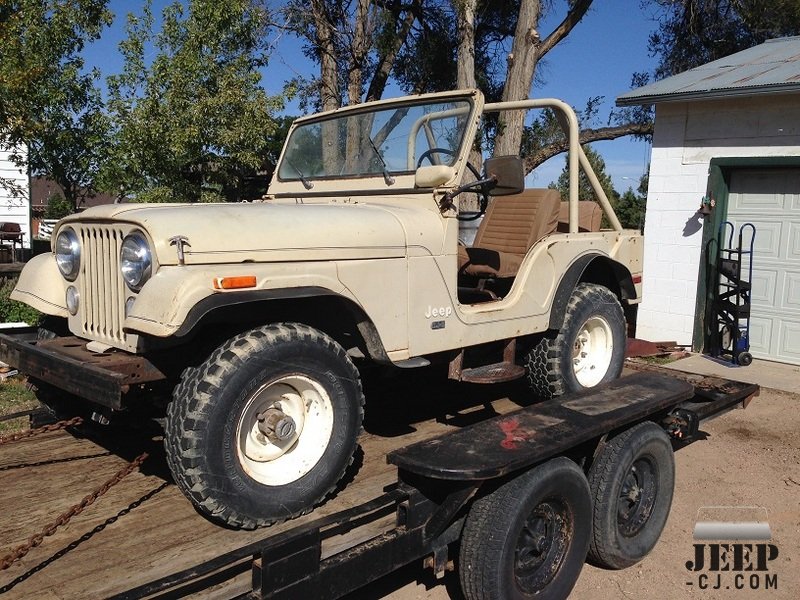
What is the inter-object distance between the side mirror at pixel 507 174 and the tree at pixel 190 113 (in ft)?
20.9

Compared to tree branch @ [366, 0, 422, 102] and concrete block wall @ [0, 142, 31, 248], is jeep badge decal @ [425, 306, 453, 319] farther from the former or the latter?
tree branch @ [366, 0, 422, 102]

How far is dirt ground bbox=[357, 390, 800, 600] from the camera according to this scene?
336 centimetres

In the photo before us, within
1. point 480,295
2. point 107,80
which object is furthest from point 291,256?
point 107,80

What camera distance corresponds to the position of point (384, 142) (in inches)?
174

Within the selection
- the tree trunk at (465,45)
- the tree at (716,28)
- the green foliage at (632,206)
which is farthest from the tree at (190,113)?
the green foliage at (632,206)

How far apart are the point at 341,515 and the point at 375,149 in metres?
2.51

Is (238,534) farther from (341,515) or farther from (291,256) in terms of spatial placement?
(291,256)

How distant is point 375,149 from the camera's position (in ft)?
14.4

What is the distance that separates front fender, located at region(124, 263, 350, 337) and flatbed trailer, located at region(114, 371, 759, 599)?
33.3 inches

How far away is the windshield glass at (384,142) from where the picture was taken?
4258 millimetres

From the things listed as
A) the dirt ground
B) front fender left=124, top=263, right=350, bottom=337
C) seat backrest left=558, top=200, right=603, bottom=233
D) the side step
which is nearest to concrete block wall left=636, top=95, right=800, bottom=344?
the dirt ground

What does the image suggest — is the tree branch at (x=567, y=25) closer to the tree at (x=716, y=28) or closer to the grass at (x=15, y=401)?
the tree at (x=716, y=28)

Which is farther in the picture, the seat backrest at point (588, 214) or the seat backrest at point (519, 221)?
the seat backrest at point (588, 214)

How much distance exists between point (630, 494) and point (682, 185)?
5933 mm
